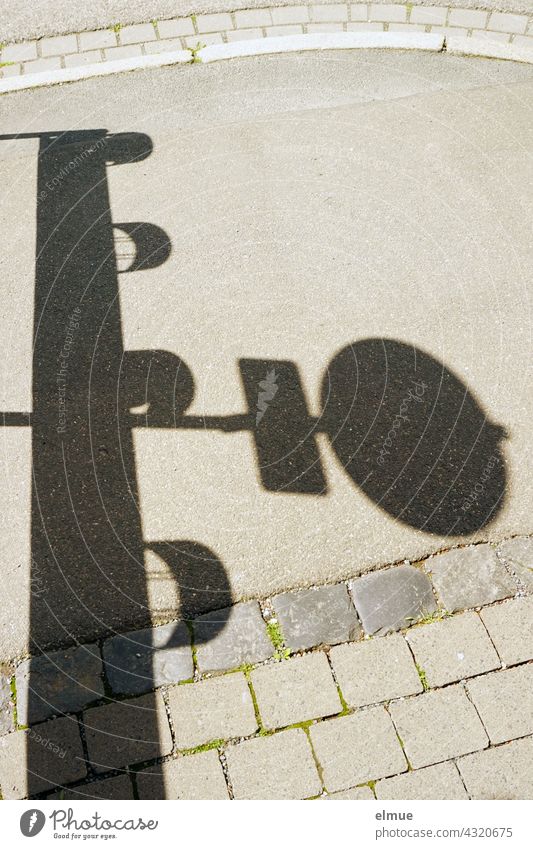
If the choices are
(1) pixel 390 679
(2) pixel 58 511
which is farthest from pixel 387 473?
(2) pixel 58 511

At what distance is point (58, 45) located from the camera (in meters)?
6.30

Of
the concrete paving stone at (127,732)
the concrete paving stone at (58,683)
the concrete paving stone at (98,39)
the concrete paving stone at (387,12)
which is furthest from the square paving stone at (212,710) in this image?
the concrete paving stone at (387,12)

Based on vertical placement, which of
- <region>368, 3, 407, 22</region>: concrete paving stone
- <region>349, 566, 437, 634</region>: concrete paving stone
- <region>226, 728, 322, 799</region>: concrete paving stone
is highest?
<region>368, 3, 407, 22</region>: concrete paving stone

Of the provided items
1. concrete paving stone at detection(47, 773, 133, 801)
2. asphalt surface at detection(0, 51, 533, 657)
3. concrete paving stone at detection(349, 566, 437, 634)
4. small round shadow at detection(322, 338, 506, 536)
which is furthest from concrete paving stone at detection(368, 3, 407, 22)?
concrete paving stone at detection(47, 773, 133, 801)

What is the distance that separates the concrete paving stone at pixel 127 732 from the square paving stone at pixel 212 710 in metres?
0.07

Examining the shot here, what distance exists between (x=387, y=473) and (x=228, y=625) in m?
1.23

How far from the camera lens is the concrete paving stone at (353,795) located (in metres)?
3.38

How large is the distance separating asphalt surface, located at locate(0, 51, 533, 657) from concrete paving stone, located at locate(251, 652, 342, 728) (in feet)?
1.32

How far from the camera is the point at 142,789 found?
3.38 meters

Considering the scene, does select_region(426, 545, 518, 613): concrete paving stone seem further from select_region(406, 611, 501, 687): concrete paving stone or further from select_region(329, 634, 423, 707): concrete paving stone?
select_region(329, 634, 423, 707): concrete paving stone

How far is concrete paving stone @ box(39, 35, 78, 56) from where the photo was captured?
6.26 metres

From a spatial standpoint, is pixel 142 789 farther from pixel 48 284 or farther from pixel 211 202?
pixel 211 202

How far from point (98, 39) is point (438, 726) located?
5957 mm

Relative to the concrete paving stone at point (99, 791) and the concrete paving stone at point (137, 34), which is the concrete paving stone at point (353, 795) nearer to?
the concrete paving stone at point (99, 791)
